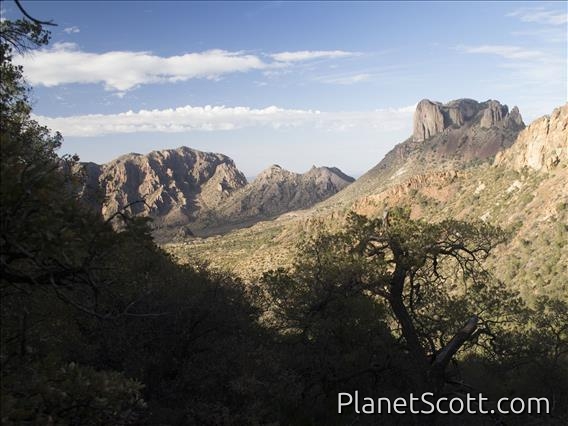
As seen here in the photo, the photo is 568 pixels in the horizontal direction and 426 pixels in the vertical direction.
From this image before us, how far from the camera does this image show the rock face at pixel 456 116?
169250 millimetres

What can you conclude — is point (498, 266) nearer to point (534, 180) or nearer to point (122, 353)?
point (534, 180)

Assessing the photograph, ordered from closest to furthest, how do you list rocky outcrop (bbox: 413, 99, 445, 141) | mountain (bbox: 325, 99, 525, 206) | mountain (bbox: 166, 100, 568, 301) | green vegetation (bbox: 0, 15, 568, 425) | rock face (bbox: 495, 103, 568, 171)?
green vegetation (bbox: 0, 15, 568, 425) → mountain (bbox: 166, 100, 568, 301) → rock face (bbox: 495, 103, 568, 171) → mountain (bbox: 325, 99, 525, 206) → rocky outcrop (bbox: 413, 99, 445, 141)

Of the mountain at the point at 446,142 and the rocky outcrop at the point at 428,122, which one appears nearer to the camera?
the mountain at the point at 446,142

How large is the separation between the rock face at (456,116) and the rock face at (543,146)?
107m

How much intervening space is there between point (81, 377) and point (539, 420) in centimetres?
1412

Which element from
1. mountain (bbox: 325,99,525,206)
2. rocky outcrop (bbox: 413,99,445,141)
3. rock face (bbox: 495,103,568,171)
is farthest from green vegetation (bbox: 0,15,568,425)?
rocky outcrop (bbox: 413,99,445,141)

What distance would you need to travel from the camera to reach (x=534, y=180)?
5334cm

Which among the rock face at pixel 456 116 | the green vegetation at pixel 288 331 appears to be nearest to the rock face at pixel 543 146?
the green vegetation at pixel 288 331

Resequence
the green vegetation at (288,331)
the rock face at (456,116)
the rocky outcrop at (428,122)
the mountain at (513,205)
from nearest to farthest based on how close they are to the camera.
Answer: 1. the green vegetation at (288,331)
2. the mountain at (513,205)
3. the rock face at (456,116)
4. the rocky outcrop at (428,122)

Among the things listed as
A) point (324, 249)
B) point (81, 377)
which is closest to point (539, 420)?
point (324, 249)

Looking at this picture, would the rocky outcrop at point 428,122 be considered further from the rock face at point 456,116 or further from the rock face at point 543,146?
the rock face at point 543,146

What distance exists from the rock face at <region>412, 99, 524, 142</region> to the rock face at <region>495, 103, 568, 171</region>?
107m

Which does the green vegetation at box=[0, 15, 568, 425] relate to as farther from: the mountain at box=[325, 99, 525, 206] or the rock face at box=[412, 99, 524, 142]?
the rock face at box=[412, 99, 524, 142]

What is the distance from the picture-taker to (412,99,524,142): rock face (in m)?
169
